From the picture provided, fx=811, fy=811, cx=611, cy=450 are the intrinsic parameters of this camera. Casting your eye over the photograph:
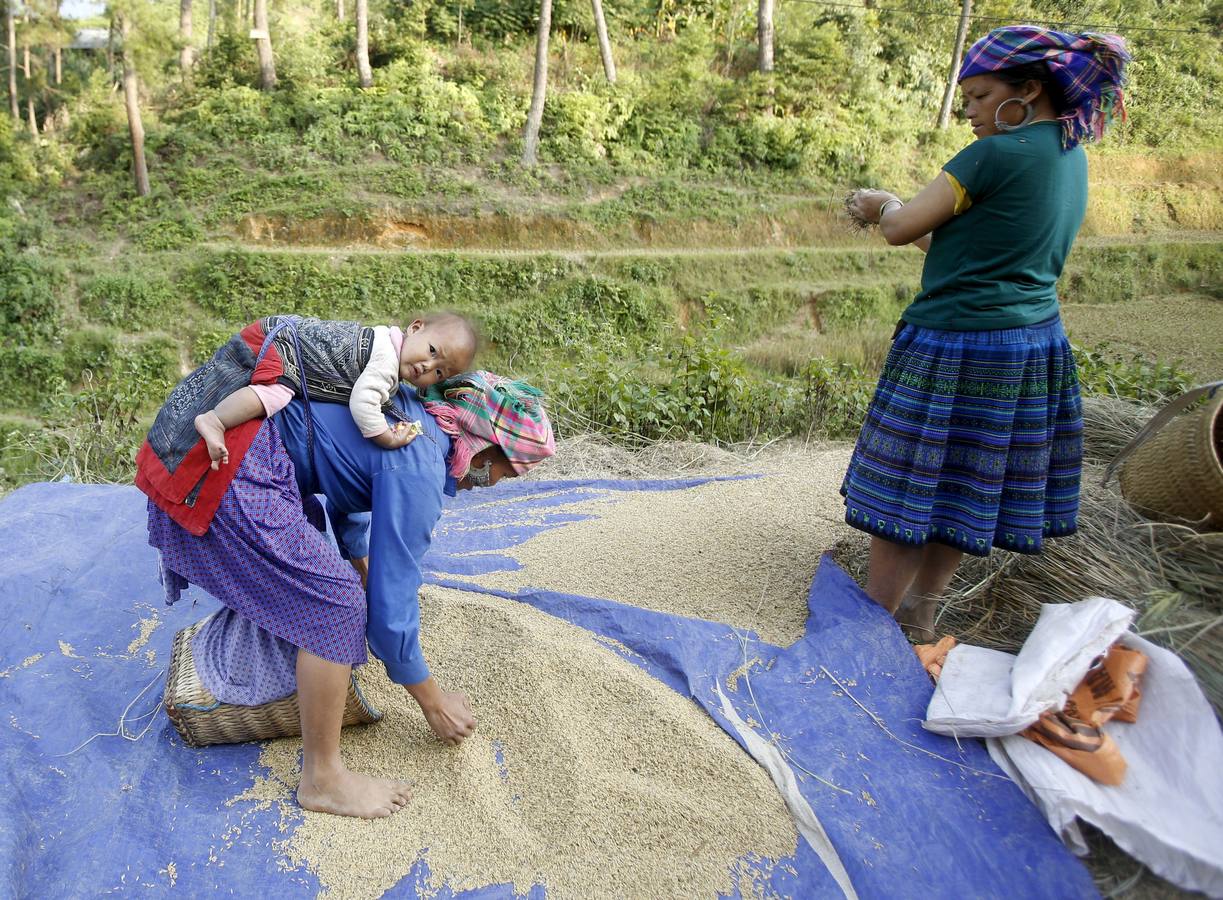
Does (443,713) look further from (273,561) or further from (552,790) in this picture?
(273,561)

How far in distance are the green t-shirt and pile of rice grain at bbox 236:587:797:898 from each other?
106cm

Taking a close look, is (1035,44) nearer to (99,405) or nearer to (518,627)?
(518,627)

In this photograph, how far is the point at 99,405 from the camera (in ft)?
15.4

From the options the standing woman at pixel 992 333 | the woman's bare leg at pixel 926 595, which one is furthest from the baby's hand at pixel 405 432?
the woman's bare leg at pixel 926 595

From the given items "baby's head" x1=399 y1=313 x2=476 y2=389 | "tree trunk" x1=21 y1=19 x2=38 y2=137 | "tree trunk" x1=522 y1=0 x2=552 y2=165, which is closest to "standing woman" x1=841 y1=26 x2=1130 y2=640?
"baby's head" x1=399 y1=313 x2=476 y2=389

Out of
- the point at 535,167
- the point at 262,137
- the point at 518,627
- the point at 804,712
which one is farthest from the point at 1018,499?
the point at 262,137

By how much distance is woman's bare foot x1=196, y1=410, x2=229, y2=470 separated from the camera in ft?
4.52

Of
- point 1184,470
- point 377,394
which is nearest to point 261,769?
point 377,394

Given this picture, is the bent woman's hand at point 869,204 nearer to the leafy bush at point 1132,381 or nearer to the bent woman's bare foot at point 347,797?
the bent woman's bare foot at point 347,797

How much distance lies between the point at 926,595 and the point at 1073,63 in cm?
120

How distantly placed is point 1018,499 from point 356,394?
1.44 metres

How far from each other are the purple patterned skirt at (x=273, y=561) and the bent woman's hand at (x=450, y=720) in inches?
8.2

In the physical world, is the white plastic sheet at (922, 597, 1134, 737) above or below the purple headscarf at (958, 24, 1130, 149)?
below

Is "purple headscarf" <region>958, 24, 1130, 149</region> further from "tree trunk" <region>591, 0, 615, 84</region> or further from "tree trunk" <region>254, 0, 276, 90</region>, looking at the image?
"tree trunk" <region>254, 0, 276, 90</region>
